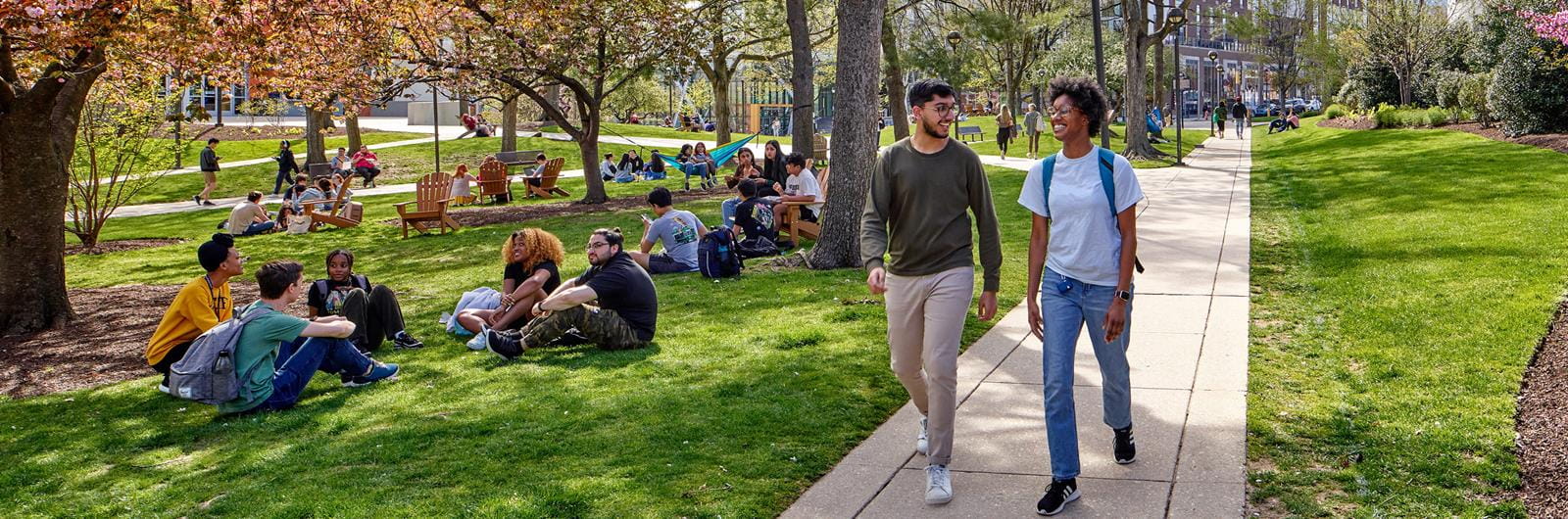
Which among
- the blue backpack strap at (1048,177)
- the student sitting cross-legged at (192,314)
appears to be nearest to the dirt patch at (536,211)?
the student sitting cross-legged at (192,314)

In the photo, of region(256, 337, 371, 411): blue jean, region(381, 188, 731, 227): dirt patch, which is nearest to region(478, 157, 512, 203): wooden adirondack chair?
region(381, 188, 731, 227): dirt patch

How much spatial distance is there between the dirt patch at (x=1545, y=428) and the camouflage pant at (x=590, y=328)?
5.22 m

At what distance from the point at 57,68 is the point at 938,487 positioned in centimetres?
956

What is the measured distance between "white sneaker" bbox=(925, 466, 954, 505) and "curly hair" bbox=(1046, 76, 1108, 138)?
1.45 meters

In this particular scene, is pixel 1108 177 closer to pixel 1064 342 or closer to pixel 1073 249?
pixel 1073 249

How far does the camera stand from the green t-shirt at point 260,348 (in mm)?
7352

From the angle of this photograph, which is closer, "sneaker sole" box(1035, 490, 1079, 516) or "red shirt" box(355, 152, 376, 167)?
"sneaker sole" box(1035, 490, 1079, 516)

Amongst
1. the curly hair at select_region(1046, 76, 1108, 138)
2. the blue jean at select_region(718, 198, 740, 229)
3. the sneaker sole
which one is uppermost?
the curly hair at select_region(1046, 76, 1108, 138)

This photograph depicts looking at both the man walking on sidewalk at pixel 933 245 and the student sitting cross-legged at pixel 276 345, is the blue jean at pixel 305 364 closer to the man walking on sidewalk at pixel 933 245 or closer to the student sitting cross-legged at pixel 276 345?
the student sitting cross-legged at pixel 276 345

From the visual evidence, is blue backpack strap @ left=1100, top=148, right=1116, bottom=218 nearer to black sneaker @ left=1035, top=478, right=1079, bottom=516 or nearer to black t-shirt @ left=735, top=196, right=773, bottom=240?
black sneaker @ left=1035, top=478, right=1079, bottom=516

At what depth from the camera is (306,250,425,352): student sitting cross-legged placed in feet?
30.6

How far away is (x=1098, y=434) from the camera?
235 inches

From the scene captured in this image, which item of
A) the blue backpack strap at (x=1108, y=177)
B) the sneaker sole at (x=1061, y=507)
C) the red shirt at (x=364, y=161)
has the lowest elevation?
the sneaker sole at (x=1061, y=507)

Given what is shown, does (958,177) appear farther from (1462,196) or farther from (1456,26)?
(1456,26)
